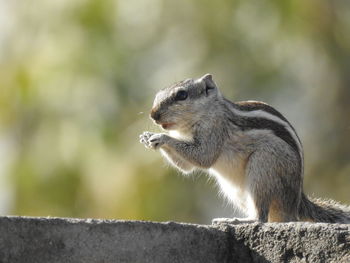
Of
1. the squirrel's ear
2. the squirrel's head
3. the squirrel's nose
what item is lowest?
the squirrel's nose

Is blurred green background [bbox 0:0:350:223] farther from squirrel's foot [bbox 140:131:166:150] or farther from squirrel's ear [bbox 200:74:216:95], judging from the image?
squirrel's foot [bbox 140:131:166:150]

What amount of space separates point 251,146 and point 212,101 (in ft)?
2.02

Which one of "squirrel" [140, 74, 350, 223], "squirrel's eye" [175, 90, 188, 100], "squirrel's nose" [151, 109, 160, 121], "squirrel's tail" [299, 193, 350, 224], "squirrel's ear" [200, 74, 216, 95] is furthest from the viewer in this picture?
"squirrel's ear" [200, 74, 216, 95]

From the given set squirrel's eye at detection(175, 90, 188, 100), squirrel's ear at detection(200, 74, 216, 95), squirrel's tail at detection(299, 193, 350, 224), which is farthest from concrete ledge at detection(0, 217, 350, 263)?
squirrel's ear at detection(200, 74, 216, 95)

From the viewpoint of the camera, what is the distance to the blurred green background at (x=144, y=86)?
1439 cm

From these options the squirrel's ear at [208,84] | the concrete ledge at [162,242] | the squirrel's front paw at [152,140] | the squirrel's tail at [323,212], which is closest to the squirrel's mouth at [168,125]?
the squirrel's front paw at [152,140]

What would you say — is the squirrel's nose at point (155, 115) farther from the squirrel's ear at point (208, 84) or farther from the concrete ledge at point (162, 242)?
the concrete ledge at point (162, 242)

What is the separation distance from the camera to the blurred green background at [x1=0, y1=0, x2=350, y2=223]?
14.4 meters

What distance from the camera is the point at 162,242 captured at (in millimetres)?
3693

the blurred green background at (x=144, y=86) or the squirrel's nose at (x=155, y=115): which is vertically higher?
the blurred green background at (x=144, y=86)

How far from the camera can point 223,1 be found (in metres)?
15.8

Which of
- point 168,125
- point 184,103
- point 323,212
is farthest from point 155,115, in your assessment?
point 323,212

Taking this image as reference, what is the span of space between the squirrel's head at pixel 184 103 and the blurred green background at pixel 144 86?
712 centimetres

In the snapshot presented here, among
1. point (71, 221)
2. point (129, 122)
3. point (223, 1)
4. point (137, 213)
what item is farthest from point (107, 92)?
point (71, 221)
